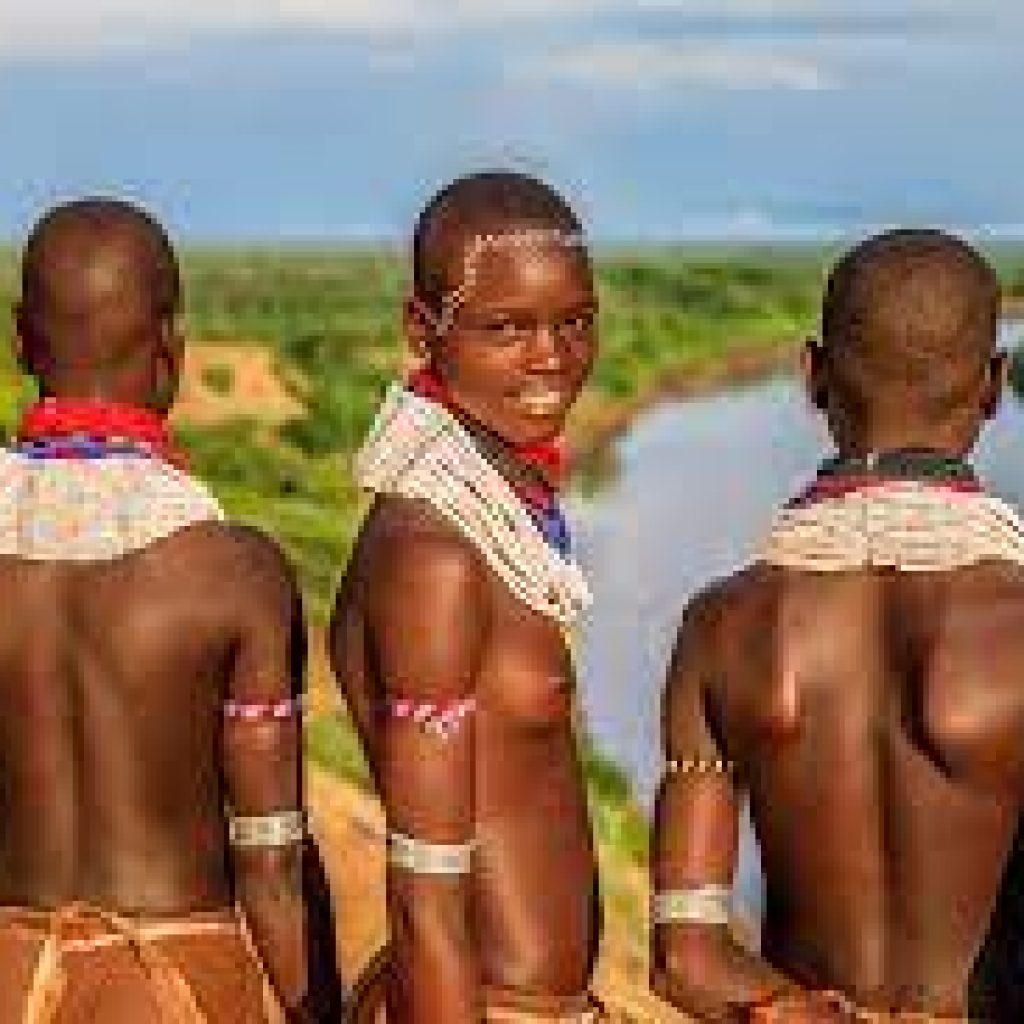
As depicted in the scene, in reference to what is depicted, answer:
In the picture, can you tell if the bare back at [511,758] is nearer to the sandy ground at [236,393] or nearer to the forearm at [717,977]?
the forearm at [717,977]

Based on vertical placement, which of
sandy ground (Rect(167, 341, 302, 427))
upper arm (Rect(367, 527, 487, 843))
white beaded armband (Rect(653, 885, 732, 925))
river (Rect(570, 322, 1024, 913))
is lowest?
river (Rect(570, 322, 1024, 913))

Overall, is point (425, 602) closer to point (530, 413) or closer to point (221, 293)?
point (530, 413)

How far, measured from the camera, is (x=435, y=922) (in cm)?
425

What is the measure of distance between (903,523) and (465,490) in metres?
0.64

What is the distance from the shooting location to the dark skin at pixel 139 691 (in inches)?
180

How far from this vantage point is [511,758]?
14.3 feet

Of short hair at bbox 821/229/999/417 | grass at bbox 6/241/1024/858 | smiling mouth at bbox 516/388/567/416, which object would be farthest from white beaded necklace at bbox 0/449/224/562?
short hair at bbox 821/229/999/417

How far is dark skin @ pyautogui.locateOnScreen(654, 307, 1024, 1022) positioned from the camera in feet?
13.7

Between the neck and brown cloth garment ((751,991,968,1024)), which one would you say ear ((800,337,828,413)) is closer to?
the neck

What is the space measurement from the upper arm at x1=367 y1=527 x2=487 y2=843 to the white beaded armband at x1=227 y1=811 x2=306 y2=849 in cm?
43

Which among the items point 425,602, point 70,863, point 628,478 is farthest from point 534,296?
point 628,478

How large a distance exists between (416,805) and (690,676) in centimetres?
46

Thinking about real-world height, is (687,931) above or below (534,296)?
below

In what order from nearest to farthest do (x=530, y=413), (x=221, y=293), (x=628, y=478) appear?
(x=530, y=413)
(x=628, y=478)
(x=221, y=293)
